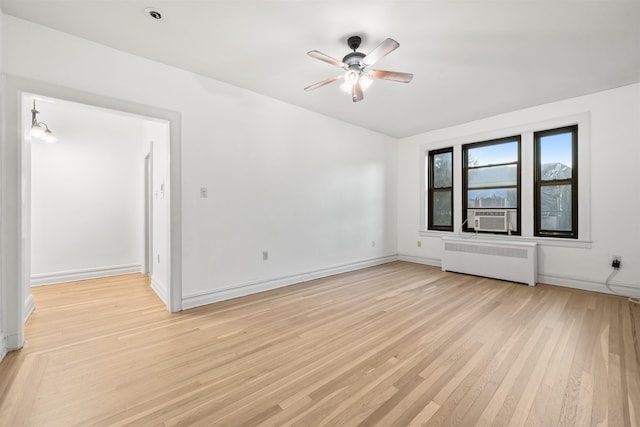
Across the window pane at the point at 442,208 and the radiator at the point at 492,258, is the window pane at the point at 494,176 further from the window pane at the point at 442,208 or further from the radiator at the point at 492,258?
the radiator at the point at 492,258

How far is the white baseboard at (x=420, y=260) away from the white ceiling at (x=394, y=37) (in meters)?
3.08

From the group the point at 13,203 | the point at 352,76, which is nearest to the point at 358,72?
the point at 352,76

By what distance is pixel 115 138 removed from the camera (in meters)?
4.53

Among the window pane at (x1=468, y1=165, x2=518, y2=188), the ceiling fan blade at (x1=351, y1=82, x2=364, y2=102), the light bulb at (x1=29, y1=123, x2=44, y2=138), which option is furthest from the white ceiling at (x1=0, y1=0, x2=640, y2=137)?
the light bulb at (x1=29, y1=123, x2=44, y2=138)

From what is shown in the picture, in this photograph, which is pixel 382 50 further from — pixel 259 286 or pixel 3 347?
pixel 3 347

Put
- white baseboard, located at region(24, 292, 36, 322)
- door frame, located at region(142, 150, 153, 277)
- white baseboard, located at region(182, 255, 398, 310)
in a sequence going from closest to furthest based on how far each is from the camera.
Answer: white baseboard, located at region(24, 292, 36, 322) < white baseboard, located at region(182, 255, 398, 310) < door frame, located at region(142, 150, 153, 277)

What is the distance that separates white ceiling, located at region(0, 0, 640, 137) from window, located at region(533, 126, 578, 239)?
0.71m

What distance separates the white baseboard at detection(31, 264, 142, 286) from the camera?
3869 mm

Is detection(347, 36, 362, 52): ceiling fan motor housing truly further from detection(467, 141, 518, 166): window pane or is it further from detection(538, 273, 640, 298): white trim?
detection(538, 273, 640, 298): white trim

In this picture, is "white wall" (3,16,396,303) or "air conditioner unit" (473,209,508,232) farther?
"air conditioner unit" (473,209,508,232)

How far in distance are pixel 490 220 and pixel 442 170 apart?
1.39m

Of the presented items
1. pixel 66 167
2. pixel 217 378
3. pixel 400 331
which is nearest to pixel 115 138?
pixel 66 167

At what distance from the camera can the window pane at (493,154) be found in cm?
452

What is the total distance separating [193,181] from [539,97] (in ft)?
15.8
